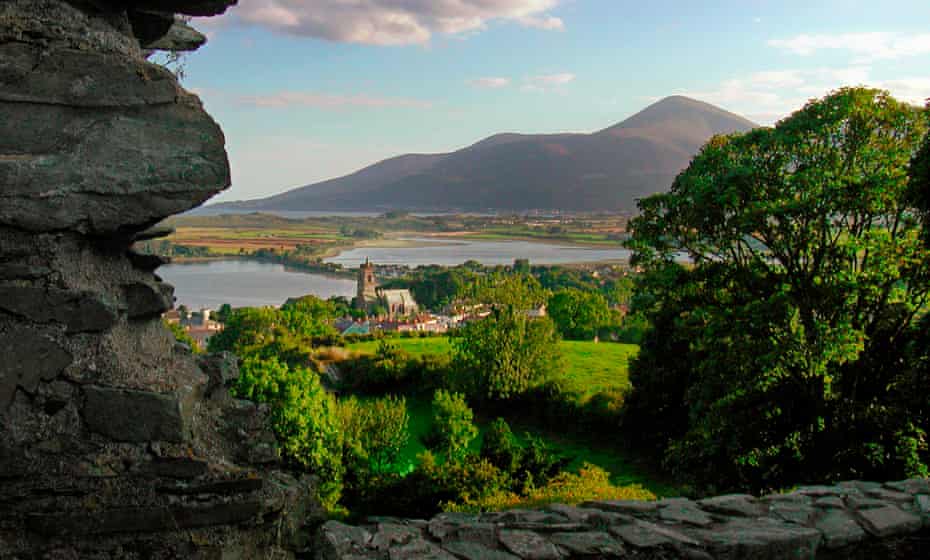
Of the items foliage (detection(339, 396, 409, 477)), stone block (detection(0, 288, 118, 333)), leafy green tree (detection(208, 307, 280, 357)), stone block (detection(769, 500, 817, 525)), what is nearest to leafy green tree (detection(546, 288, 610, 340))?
leafy green tree (detection(208, 307, 280, 357))

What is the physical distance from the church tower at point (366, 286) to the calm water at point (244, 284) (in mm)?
5030

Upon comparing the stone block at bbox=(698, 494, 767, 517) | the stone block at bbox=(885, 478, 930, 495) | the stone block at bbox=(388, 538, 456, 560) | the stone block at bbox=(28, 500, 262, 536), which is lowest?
the stone block at bbox=(885, 478, 930, 495)

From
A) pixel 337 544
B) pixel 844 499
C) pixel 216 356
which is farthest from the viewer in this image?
pixel 844 499

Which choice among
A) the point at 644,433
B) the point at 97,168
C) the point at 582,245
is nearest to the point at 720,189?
the point at 97,168

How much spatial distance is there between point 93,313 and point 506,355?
26908mm

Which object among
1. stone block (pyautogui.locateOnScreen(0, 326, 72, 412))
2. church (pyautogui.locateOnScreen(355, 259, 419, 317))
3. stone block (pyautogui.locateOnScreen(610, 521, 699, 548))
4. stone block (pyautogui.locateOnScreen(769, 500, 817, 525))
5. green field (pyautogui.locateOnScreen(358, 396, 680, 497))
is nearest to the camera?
stone block (pyautogui.locateOnScreen(0, 326, 72, 412))

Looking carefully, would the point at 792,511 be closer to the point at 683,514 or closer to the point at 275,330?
the point at 683,514

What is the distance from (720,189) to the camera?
11805 millimetres

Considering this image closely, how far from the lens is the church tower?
83000 millimetres

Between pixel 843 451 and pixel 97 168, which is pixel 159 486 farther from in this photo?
pixel 843 451

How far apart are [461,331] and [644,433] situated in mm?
12650

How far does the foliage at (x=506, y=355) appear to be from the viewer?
2925 centimetres

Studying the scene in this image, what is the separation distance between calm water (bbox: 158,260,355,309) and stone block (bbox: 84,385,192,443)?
67885mm

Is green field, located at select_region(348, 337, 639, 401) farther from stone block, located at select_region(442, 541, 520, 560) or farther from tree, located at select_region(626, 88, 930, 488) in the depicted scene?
stone block, located at select_region(442, 541, 520, 560)
